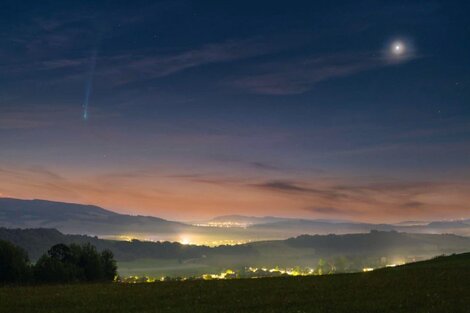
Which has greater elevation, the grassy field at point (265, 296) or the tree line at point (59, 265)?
the tree line at point (59, 265)

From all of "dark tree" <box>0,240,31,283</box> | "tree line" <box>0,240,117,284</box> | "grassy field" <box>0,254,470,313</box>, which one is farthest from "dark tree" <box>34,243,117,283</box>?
"grassy field" <box>0,254,470,313</box>

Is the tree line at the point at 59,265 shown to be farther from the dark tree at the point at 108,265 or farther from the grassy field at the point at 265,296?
the grassy field at the point at 265,296

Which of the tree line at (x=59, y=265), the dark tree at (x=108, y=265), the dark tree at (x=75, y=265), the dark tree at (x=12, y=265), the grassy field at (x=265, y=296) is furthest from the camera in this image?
the dark tree at (x=108, y=265)

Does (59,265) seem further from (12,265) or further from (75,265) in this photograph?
(12,265)

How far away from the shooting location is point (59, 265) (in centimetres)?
7081

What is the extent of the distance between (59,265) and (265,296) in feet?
145

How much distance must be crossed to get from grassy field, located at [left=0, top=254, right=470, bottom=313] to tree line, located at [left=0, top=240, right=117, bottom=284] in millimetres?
31089

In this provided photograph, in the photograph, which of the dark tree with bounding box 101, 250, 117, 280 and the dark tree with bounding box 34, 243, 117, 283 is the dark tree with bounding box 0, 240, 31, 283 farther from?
the dark tree with bounding box 101, 250, 117, 280

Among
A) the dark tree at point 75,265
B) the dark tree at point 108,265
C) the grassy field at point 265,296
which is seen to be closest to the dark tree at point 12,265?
the dark tree at point 75,265

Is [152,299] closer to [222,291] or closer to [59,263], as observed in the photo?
[222,291]

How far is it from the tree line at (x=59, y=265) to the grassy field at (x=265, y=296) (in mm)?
31089

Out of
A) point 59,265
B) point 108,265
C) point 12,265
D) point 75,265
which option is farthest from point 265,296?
point 108,265

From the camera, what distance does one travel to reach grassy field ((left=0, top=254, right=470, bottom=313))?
30.7 metres

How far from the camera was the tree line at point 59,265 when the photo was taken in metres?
70.1
